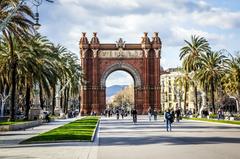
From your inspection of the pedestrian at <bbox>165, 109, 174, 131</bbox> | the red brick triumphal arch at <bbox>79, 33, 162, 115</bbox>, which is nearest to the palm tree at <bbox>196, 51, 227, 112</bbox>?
the red brick triumphal arch at <bbox>79, 33, 162, 115</bbox>

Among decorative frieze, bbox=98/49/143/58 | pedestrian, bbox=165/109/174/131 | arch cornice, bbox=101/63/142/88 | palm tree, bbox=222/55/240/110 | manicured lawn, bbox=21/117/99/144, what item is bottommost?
manicured lawn, bbox=21/117/99/144

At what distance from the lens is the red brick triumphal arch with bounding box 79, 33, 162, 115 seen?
103 m

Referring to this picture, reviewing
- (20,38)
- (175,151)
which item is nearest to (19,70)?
(20,38)

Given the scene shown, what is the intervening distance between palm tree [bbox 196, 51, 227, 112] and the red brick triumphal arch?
94.0 feet

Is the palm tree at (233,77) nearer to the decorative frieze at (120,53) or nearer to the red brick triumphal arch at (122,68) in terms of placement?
the red brick triumphal arch at (122,68)

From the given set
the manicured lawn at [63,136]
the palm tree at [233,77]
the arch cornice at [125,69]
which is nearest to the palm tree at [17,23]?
the manicured lawn at [63,136]

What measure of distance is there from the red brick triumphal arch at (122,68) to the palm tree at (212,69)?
28.6 m

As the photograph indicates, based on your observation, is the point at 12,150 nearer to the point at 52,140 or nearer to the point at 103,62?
the point at 52,140

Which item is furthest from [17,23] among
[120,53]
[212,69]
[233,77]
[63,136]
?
[120,53]

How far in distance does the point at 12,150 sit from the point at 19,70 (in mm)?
26947

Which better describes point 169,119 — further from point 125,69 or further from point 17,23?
point 125,69

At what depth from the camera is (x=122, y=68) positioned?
104 m

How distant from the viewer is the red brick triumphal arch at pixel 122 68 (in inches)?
4067

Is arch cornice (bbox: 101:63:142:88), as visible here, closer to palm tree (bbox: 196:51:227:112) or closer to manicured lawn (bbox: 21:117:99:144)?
palm tree (bbox: 196:51:227:112)
